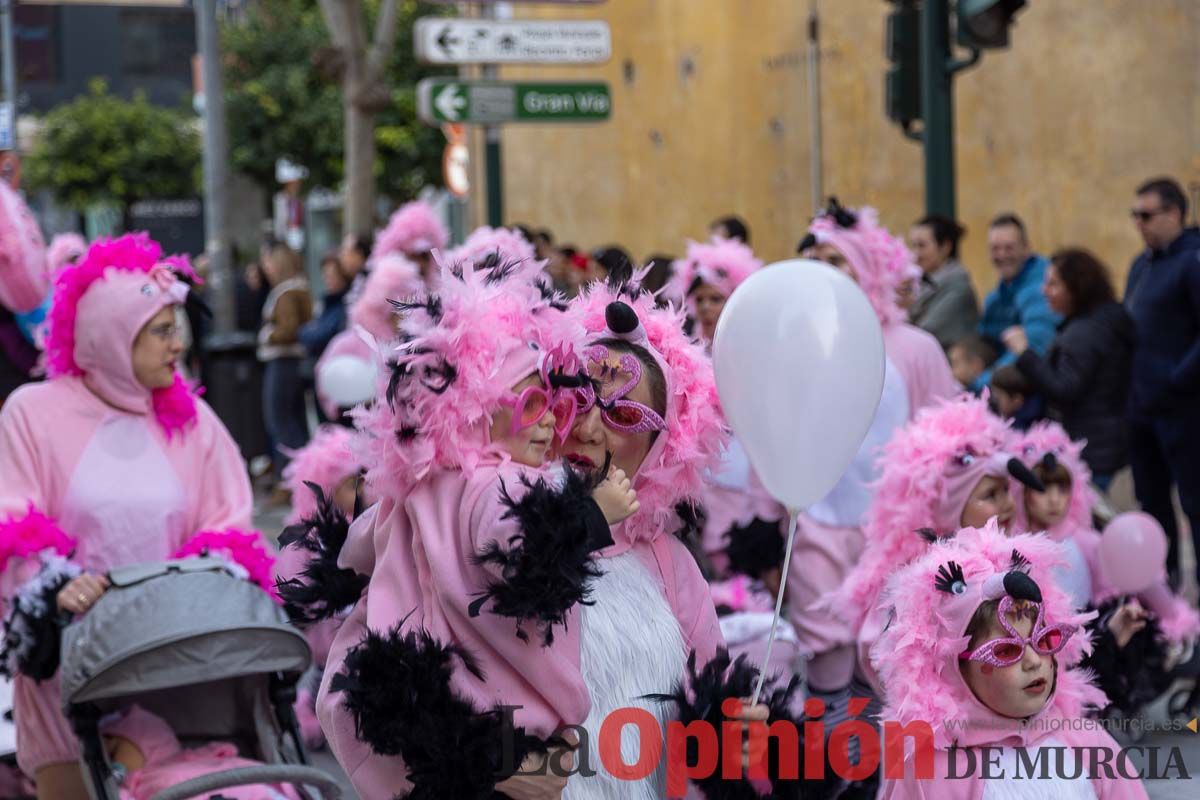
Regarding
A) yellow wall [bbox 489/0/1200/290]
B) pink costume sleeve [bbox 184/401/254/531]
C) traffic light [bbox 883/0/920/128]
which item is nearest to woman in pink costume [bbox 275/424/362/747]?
pink costume sleeve [bbox 184/401/254/531]

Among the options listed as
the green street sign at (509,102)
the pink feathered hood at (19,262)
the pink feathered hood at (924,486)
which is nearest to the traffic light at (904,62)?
the green street sign at (509,102)

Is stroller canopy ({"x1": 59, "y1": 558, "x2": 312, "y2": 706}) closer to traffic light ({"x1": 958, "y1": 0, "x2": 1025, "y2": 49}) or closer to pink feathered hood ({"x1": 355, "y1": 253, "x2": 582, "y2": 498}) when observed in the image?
pink feathered hood ({"x1": 355, "y1": 253, "x2": 582, "y2": 498})

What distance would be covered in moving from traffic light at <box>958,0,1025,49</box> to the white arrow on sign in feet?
13.0

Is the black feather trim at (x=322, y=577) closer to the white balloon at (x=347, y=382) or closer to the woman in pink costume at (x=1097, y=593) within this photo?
the woman in pink costume at (x=1097, y=593)

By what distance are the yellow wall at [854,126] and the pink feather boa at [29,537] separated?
687 cm

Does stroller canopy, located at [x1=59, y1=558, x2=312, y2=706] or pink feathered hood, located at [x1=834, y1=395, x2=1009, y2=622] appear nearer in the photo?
stroller canopy, located at [x1=59, y1=558, x2=312, y2=706]

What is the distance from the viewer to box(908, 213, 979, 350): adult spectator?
8.23 meters

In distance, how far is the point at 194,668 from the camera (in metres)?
4.19

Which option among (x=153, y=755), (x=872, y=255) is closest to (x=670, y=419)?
(x=153, y=755)

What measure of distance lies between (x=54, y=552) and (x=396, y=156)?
87.4 feet

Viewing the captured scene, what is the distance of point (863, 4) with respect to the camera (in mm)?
12289

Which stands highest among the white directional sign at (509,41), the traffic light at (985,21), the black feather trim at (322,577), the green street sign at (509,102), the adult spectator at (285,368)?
the white directional sign at (509,41)

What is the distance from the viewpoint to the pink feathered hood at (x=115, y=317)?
4.81m

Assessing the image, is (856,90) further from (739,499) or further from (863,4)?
(739,499)
